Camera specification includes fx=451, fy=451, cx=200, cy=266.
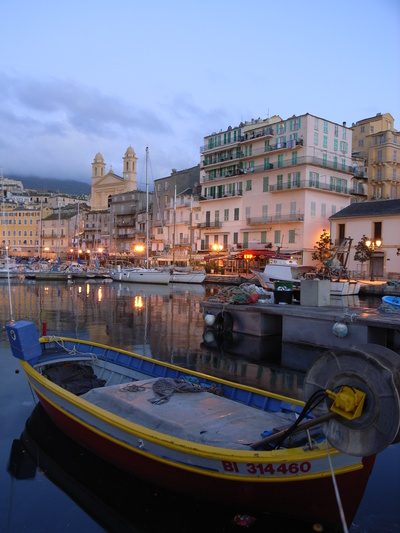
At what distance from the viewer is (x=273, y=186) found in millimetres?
58094

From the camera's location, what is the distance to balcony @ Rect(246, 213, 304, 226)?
54.6 m

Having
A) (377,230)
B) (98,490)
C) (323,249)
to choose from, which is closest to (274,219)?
(323,249)

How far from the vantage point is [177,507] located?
21.7 ft

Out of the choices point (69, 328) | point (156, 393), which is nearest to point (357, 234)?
point (69, 328)

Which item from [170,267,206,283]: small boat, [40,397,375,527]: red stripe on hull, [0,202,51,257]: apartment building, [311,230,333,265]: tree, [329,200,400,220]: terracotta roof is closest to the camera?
[40,397,375,527]: red stripe on hull

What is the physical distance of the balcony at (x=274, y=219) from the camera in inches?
2151

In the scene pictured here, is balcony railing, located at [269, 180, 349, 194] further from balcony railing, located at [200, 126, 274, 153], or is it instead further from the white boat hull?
the white boat hull

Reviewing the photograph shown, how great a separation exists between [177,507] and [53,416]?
362 cm

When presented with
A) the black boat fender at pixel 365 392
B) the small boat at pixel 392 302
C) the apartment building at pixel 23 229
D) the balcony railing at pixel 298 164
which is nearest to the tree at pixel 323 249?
the balcony railing at pixel 298 164

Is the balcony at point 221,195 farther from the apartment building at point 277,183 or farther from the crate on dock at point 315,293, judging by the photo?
the crate on dock at point 315,293

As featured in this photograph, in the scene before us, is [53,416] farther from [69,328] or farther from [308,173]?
[308,173]

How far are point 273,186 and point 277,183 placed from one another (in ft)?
2.05

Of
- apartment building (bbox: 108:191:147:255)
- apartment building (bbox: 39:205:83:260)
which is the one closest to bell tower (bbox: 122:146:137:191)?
apartment building (bbox: 108:191:147:255)

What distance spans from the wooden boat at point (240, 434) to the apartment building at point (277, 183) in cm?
4446
